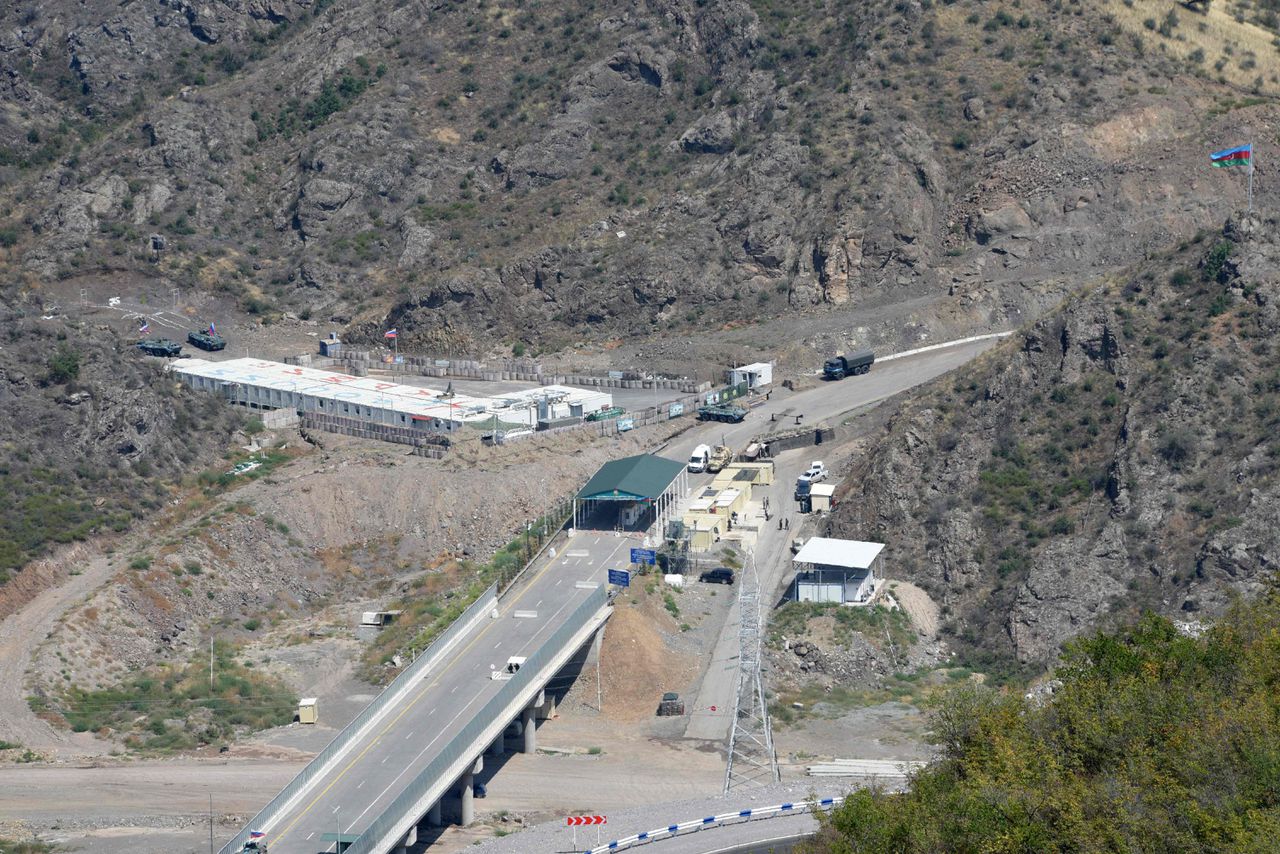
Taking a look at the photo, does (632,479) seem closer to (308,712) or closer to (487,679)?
(487,679)

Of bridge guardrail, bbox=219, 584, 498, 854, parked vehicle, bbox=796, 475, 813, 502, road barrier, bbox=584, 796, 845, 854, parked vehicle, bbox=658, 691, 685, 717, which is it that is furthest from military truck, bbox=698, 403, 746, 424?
road barrier, bbox=584, 796, 845, 854

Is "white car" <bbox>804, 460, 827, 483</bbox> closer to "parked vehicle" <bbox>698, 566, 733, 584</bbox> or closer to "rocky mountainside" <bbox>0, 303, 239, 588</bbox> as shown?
"parked vehicle" <bbox>698, 566, 733, 584</bbox>

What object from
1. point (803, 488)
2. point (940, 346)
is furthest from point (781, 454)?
point (940, 346)

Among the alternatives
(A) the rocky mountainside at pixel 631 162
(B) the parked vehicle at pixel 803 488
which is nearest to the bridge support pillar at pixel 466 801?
(B) the parked vehicle at pixel 803 488

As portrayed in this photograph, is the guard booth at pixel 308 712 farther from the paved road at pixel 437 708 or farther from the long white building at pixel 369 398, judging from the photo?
the long white building at pixel 369 398

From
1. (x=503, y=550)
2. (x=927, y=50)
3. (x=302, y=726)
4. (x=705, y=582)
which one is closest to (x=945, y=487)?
(x=705, y=582)
